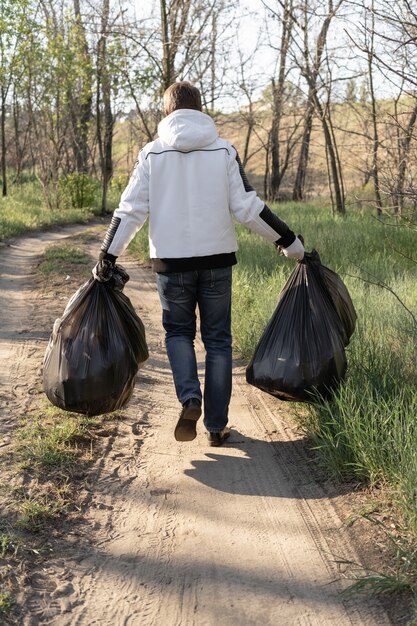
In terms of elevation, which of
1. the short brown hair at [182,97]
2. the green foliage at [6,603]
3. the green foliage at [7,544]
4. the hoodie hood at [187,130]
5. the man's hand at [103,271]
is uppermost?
the short brown hair at [182,97]

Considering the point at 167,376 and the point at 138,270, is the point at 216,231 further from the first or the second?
the point at 138,270

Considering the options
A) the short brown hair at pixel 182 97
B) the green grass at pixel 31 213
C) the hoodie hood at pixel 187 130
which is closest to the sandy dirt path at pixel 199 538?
the hoodie hood at pixel 187 130

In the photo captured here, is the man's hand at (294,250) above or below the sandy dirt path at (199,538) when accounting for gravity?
above

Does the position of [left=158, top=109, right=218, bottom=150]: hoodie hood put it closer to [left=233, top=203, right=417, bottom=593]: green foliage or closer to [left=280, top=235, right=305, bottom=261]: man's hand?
[left=280, top=235, right=305, bottom=261]: man's hand

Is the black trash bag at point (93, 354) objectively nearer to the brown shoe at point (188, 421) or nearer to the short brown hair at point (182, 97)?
the brown shoe at point (188, 421)

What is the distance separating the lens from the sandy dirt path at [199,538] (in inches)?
87.0

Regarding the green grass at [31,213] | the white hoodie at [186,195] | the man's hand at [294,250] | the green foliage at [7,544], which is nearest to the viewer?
the green foliage at [7,544]

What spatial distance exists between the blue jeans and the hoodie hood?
2.09ft

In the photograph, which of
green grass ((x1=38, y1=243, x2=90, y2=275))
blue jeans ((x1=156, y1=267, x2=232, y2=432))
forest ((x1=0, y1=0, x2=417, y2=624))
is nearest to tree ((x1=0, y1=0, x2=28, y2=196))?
forest ((x1=0, y1=0, x2=417, y2=624))

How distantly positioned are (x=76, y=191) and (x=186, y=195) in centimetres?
1463

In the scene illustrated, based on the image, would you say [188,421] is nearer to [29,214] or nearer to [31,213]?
[29,214]

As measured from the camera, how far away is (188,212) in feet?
11.0

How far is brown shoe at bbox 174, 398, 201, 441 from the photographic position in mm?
3354

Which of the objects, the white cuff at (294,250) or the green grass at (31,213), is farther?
the green grass at (31,213)
